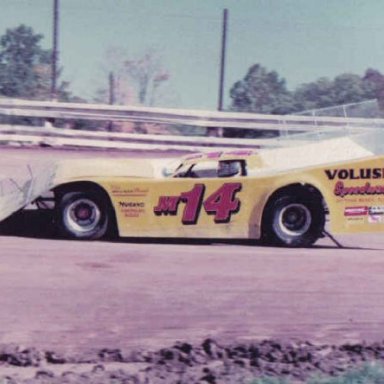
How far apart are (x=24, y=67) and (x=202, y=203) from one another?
12.8 metres

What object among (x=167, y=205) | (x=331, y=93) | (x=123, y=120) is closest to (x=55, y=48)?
(x=123, y=120)

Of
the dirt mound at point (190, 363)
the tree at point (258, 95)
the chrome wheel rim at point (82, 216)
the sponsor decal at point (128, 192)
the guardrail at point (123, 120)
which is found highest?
the tree at point (258, 95)

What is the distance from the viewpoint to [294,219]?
31.8 ft

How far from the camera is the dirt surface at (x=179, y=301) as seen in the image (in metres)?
6.00

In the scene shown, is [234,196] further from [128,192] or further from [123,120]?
[123,120]

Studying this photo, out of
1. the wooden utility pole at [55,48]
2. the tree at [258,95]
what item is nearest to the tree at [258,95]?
the tree at [258,95]

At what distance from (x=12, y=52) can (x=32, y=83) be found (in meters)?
0.93

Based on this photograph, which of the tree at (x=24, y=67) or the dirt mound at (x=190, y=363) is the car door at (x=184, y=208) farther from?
the tree at (x=24, y=67)

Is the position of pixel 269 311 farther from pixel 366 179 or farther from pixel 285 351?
pixel 366 179

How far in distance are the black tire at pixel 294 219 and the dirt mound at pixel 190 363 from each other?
3442mm

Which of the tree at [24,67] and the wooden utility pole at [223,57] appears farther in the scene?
the tree at [24,67]

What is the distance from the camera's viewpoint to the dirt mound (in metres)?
5.45

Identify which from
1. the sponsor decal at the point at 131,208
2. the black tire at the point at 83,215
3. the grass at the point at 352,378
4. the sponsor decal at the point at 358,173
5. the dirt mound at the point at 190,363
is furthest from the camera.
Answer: the black tire at the point at 83,215

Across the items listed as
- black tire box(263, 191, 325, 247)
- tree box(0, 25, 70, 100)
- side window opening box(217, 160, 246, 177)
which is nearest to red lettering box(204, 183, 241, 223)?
side window opening box(217, 160, 246, 177)
